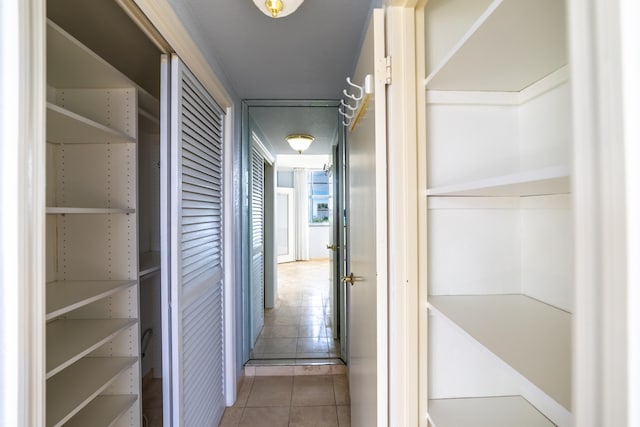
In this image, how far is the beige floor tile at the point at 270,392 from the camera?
2057 millimetres

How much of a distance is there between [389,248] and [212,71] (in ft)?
4.68

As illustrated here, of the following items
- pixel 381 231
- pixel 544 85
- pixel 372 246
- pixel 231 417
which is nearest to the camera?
pixel 544 85

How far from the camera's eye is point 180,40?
1.26m

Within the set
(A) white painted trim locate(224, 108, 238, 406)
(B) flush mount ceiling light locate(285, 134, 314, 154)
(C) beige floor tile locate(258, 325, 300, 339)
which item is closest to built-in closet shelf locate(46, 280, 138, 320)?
(A) white painted trim locate(224, 108, 238, 406)

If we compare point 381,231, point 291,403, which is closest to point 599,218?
point 381,231

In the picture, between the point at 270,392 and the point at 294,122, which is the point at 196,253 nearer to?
the point at 270,392

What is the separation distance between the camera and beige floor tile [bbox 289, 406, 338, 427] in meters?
1.85

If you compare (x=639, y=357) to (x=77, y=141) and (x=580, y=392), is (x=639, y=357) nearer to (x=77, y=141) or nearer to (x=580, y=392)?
(x=580, y=392)

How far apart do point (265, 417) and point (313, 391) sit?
1.36ft

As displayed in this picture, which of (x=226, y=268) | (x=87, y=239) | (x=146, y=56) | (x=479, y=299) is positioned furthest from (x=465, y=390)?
(x=146, y=56)

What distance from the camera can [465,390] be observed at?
90 cm

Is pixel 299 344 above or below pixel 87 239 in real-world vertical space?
below

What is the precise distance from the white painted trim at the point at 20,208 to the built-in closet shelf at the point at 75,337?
1.37 ft

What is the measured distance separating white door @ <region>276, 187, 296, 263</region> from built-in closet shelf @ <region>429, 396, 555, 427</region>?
6.44 m
